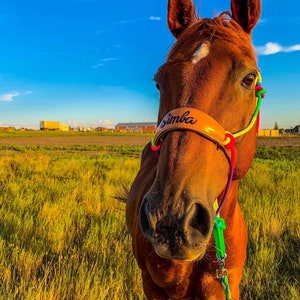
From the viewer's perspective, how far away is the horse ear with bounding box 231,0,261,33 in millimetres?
2332

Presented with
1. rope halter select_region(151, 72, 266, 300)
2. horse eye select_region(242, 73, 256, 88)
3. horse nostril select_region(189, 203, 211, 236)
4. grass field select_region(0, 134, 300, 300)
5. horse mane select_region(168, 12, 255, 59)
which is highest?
horse mane select_region(168, 12, 255, 59)

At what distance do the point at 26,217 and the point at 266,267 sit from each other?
3726mm

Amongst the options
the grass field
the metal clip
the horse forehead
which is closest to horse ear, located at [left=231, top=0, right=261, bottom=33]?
the horse forehead

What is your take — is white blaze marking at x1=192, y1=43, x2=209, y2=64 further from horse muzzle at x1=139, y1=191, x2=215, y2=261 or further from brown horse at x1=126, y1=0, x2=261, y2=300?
horse muzzle at x1=139, y1=191, x2=215, y2=261

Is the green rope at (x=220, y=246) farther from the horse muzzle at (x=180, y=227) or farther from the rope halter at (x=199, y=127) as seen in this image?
the horse muzzle at (x=180, y=227)

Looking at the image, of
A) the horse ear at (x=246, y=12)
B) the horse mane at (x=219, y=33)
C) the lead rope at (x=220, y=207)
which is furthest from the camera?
the horse ear at (x=246, y=12)

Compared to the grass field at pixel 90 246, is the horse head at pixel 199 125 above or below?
above

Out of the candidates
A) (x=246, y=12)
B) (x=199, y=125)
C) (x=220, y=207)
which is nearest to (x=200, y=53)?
(x=199, y=125)

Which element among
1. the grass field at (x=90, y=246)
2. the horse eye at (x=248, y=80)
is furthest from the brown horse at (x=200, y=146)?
the grass field at (x=90, y=246)

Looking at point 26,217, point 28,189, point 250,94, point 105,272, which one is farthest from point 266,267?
point 28,189

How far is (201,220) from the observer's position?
5.59 feet

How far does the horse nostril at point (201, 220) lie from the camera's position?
1.67m

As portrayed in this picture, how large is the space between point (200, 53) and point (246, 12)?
61 centimetres

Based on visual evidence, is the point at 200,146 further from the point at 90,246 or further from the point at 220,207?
the point at 90,246
